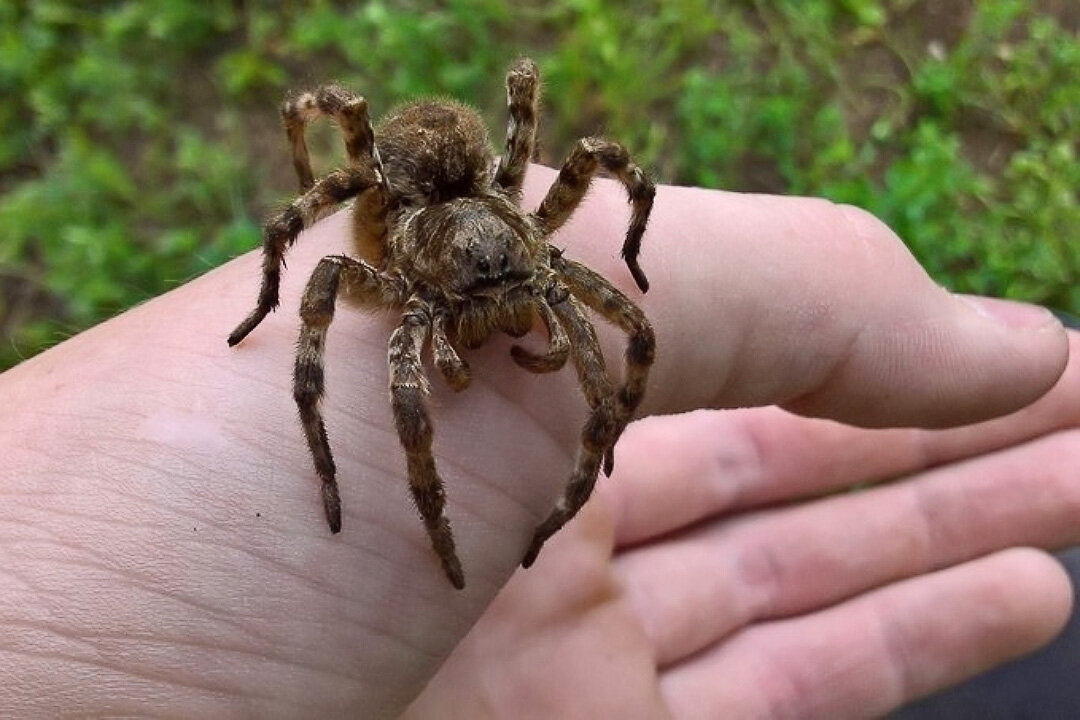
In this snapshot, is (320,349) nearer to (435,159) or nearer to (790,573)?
(435,159)

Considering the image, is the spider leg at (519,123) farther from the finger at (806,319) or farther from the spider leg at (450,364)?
the spider leg at (450,364)

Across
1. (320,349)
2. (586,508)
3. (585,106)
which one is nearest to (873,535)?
(586,508)

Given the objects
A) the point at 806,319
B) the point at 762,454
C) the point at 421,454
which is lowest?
the point at 762,454

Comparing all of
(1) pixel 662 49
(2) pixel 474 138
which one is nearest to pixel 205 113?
(1) pixel 662 49

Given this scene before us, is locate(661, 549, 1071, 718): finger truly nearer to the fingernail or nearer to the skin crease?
the skin crease

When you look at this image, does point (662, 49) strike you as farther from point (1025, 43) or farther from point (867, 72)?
point (1025, 43)

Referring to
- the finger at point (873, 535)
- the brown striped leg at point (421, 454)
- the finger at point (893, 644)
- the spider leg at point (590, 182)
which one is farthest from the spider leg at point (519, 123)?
the finger at point (893, 644)


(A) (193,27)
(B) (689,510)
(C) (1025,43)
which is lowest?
(B) (689,510)
